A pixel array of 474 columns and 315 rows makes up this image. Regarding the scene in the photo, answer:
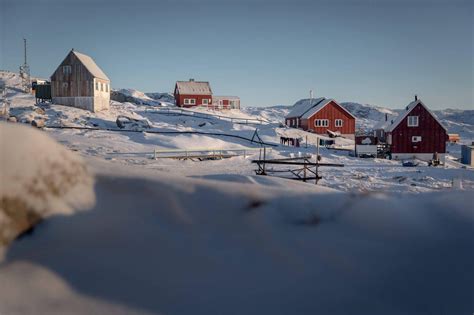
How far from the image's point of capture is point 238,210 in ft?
7.64

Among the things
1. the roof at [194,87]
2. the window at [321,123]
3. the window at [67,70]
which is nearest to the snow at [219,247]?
the window at [67,70]

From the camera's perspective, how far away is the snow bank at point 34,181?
214cm

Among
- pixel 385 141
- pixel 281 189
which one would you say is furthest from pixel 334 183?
pixel 385 141

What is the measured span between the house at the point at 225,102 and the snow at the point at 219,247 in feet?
210

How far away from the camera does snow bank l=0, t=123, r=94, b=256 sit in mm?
2137

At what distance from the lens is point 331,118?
44.8 meters

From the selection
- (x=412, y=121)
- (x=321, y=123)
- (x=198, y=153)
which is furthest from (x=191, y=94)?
(x=198, y=153)

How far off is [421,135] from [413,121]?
137 centimetres

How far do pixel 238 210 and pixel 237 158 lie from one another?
21642mm

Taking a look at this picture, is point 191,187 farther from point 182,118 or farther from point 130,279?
point 182,118

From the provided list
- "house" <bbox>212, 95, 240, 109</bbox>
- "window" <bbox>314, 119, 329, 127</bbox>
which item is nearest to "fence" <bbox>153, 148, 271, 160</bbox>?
"window" <bbox>314, 119, 329, 127</bbox>

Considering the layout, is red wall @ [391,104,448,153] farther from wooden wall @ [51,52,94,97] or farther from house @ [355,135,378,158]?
wooden wall @ [51,52,94,97]

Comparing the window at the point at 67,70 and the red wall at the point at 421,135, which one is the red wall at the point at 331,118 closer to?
the red wall at the point at 421,135

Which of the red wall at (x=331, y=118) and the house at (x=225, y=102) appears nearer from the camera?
the red wall at (x=331, y=118)
